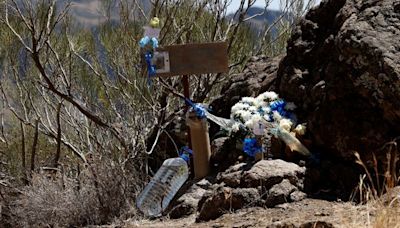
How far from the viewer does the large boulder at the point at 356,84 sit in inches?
206

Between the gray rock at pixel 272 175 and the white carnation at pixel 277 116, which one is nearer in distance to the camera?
the gray rock at pixel 272 175

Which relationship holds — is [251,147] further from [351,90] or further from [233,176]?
[351,90]

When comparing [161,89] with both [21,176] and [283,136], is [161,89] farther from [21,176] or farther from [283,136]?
[283,136]

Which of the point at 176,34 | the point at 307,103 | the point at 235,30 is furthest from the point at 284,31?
the point at 307,103

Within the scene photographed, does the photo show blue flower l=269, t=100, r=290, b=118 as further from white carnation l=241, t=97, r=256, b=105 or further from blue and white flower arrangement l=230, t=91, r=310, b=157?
white carnation l=241, t=97, r=256, b=105

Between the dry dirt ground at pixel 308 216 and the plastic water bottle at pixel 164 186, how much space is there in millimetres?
675

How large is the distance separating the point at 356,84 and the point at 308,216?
3.73ft

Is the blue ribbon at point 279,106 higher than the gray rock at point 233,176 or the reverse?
higher

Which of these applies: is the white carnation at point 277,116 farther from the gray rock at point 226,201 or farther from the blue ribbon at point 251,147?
the gray rock at point 226,201

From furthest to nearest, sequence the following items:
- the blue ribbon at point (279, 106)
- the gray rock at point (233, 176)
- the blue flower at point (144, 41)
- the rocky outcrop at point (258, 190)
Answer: the blue flower at point (144, 41) < the blue ribbon at point (279, 106) < the gray rock at point (233, 176) < the rocky outcrop at point (258, 190)

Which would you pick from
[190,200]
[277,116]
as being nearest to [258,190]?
[190,200]

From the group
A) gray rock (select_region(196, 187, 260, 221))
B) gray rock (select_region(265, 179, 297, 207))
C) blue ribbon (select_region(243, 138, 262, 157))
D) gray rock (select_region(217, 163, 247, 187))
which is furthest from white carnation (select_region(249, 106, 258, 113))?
gray rock (select_region(265, 179, 297, 207))

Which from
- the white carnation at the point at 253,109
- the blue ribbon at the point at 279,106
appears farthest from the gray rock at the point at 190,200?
the blue ribbon at the point at 279,106

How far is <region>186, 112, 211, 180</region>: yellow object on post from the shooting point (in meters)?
6.44
